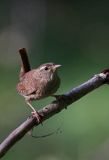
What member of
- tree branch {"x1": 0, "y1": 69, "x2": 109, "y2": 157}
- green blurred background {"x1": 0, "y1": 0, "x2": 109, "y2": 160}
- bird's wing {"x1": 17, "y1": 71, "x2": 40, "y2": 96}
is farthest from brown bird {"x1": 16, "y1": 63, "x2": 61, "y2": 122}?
green blurred background {"x1": 0, "y1": 0, "x2": 109, "y2": 160}

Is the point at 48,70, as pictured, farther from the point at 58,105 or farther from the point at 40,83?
the point at 58,105

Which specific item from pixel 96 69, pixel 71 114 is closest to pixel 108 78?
pixel 71 114

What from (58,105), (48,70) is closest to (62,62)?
(48,70)

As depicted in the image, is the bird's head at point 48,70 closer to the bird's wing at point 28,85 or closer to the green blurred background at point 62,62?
the bird's wing at point 28,85

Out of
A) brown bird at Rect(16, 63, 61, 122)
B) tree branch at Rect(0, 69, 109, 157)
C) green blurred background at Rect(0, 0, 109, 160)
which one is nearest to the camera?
tree branch at Rect(0, 69, 109, 157)

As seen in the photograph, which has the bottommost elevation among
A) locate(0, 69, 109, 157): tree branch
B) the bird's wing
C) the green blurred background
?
the green blurred background

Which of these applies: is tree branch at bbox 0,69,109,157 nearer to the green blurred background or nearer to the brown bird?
the brown bird

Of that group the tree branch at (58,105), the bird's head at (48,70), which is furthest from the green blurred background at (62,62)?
the tree branch at (58,105)
